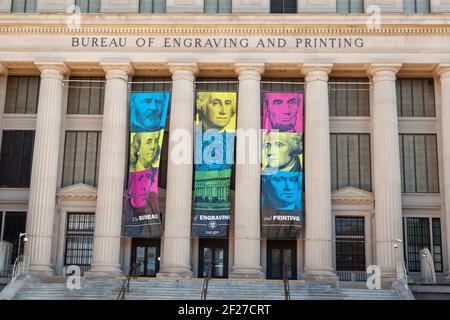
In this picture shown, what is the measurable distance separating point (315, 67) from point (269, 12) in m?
4.08

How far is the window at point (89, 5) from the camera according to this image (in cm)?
3747

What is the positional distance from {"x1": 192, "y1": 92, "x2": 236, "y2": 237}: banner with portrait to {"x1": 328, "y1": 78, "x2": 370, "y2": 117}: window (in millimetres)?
5538

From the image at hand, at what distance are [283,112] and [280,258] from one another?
725 centimetres

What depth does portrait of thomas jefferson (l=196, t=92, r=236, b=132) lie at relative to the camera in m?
34.9

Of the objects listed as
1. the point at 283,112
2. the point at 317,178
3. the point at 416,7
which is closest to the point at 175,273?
the point at 317,178

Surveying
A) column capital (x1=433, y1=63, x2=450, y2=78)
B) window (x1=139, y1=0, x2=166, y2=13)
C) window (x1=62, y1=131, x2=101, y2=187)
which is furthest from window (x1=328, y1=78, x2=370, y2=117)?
window (x1=62, y1=131, x2=101, y2=187)

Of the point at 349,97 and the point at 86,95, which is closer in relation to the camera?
the point at 349,97

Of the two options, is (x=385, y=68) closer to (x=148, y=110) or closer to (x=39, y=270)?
(x=148, y=110)

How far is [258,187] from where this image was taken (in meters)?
34.5

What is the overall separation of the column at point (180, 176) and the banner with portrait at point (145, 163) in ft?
1.81

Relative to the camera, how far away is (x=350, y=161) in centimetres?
3644

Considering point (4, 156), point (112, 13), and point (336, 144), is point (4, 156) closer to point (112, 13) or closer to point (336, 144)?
point (112, 13)

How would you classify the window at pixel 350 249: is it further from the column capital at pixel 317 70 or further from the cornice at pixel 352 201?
the column capital at pixel 317 70
